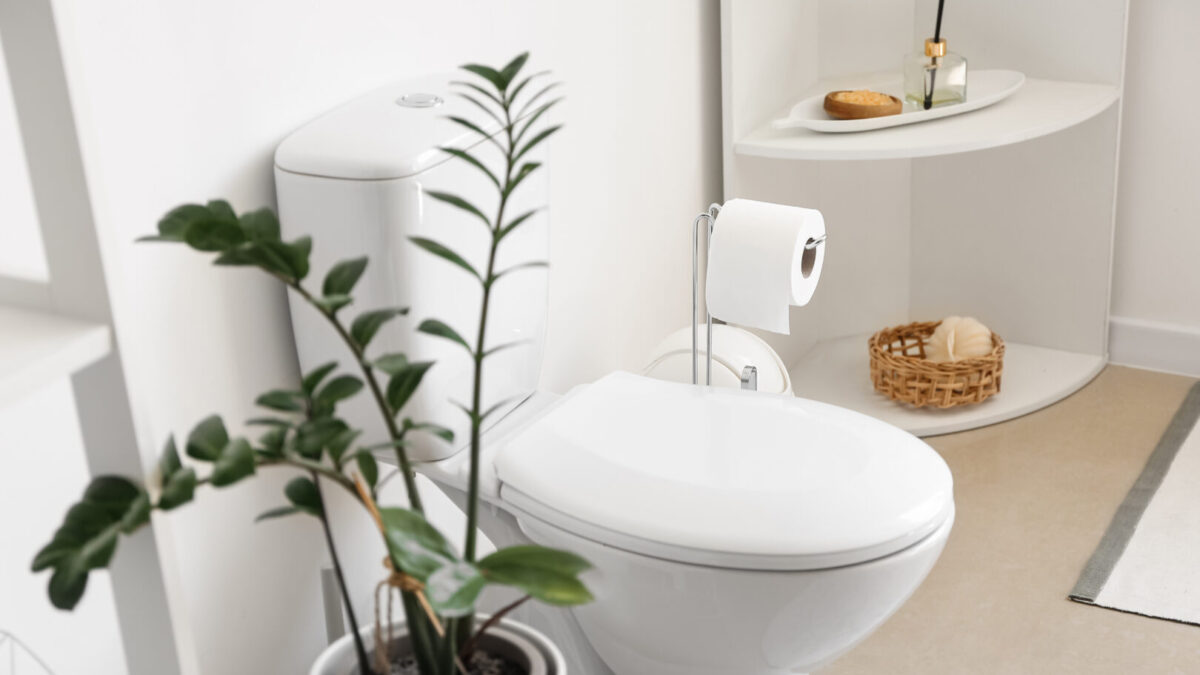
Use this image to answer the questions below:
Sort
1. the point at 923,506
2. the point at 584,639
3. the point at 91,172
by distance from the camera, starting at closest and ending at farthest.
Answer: the point at 91,172 → the point at 923,506 → the point at 584,639

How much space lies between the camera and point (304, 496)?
2.03 ft

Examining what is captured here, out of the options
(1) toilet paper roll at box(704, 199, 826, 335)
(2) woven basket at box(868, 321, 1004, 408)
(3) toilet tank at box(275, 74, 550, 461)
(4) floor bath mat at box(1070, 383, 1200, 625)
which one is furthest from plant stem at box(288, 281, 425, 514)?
(2) woven basket at box(868, 321, 1004, 408)

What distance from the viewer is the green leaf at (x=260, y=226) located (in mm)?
627

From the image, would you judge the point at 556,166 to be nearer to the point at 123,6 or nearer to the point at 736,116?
the point at 736,116

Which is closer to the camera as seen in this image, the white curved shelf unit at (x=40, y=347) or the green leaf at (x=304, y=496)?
the white curved shelf unit at (x=40, y=347)

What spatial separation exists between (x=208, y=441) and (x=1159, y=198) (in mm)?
1957

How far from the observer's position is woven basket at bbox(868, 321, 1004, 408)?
199 centimetres

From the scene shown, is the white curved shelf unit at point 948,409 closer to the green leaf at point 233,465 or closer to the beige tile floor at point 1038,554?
the beige tile floor at point 1038,554

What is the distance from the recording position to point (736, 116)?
1867 millimetres

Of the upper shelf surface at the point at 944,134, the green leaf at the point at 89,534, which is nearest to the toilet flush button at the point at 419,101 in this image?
the green leaf at the point at 89,534

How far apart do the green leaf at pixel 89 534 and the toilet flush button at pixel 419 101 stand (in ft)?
2.20

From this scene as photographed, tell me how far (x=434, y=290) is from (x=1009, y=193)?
1.44 m

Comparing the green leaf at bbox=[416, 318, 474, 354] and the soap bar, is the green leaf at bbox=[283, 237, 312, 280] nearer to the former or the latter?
the green leaf at bbox=[416, 318, 474, 354]

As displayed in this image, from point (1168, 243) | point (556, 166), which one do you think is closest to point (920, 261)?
point (1168, 243)
